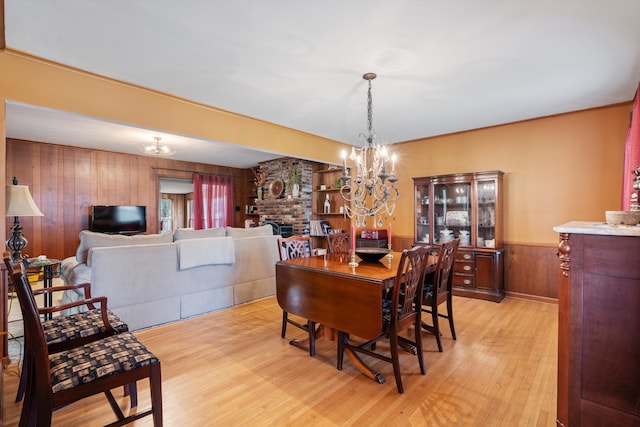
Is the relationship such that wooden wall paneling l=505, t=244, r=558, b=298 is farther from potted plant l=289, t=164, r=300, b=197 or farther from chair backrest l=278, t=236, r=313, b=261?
potted plant l=289, t=164, r=300, b=197

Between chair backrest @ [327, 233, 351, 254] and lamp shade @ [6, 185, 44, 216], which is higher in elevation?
lamp shade @ [6, 185, 44, 216]

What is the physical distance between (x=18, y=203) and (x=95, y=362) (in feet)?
6.81

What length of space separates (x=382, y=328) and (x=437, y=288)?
70 cm

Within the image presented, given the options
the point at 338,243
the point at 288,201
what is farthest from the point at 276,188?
the point at 338,243

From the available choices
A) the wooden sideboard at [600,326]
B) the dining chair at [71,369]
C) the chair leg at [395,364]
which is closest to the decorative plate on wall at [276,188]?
the chair leg at [395,364]

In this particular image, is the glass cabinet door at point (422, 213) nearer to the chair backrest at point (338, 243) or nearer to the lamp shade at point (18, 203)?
the chair backrest at point (338, 243)

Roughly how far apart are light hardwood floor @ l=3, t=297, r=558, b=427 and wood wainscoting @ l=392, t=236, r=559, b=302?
964 mm

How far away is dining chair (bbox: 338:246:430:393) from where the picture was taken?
1.94 metres

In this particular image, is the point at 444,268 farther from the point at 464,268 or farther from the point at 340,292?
the point at 464,268

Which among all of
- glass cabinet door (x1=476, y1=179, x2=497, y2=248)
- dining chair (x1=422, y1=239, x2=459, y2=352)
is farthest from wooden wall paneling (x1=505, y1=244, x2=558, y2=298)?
dining chair (x1=422, y1=239, x2=459, y2=352)

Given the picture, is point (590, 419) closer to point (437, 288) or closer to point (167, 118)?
point (437, 288)

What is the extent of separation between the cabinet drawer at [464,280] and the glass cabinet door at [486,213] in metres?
0.44

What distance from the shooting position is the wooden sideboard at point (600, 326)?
4.17 ft

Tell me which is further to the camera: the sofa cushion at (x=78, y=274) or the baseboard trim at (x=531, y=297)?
the baseboard trim at (x=531, y=297)
